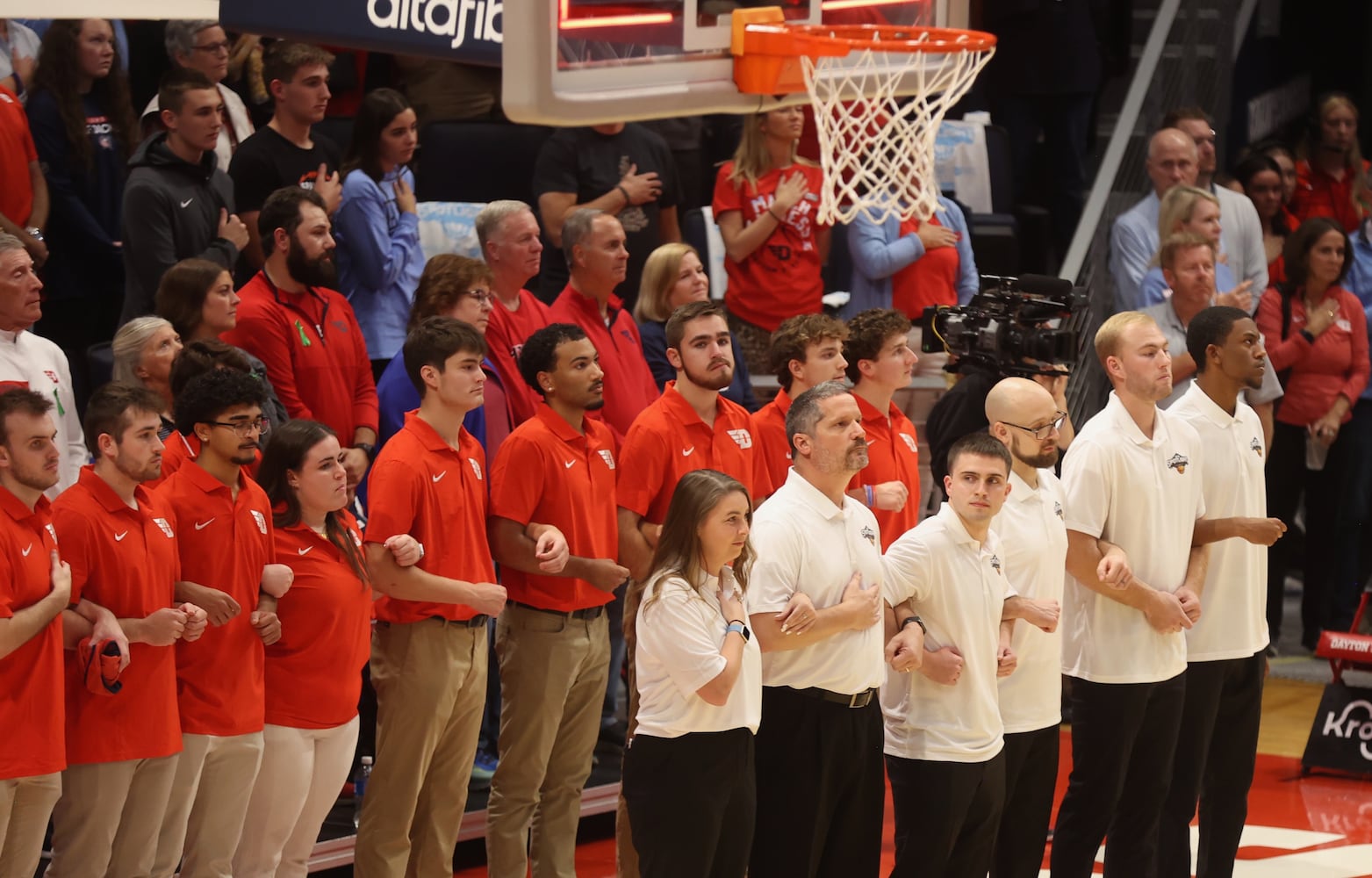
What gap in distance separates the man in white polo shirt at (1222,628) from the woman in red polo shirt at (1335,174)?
205 inches

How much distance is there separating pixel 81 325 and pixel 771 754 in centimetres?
424

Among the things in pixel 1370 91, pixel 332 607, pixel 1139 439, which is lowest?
pixel 332 607

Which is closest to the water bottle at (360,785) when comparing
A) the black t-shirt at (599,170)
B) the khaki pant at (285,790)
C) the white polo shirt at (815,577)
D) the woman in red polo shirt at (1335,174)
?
the khaki pant at (285,790)

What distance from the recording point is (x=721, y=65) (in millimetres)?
6500

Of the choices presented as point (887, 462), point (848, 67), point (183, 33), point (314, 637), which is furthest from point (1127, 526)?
point (183, 33)

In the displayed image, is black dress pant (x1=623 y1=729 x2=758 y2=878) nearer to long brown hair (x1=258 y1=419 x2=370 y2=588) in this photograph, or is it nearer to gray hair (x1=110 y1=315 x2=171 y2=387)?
long brown hair (x1=258 y1=419 x2=370 y2=588)

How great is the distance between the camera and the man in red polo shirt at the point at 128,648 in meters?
5.71

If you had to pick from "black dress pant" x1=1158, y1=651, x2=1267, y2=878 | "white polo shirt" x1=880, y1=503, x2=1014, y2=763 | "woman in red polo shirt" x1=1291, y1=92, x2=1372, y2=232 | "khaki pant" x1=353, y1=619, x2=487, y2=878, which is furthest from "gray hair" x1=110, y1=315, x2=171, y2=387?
"woman in red polo shirt" x1=1291, y1=92, x2=1372, y2=232

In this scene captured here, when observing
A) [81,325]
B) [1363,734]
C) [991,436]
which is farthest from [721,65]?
[1363,734]

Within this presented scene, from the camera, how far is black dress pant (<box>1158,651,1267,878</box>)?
720 cm

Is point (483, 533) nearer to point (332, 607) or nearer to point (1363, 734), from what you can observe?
point (332, 607)

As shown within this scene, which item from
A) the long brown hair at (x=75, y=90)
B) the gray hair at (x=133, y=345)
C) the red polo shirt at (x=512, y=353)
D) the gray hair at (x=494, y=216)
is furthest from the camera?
the long brown hair at (x=75, y=90)

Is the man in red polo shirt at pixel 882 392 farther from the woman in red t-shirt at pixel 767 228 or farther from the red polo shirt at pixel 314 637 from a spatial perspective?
the red polo shirt at pixel 314 637

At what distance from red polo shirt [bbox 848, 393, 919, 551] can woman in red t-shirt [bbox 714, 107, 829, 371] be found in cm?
203
